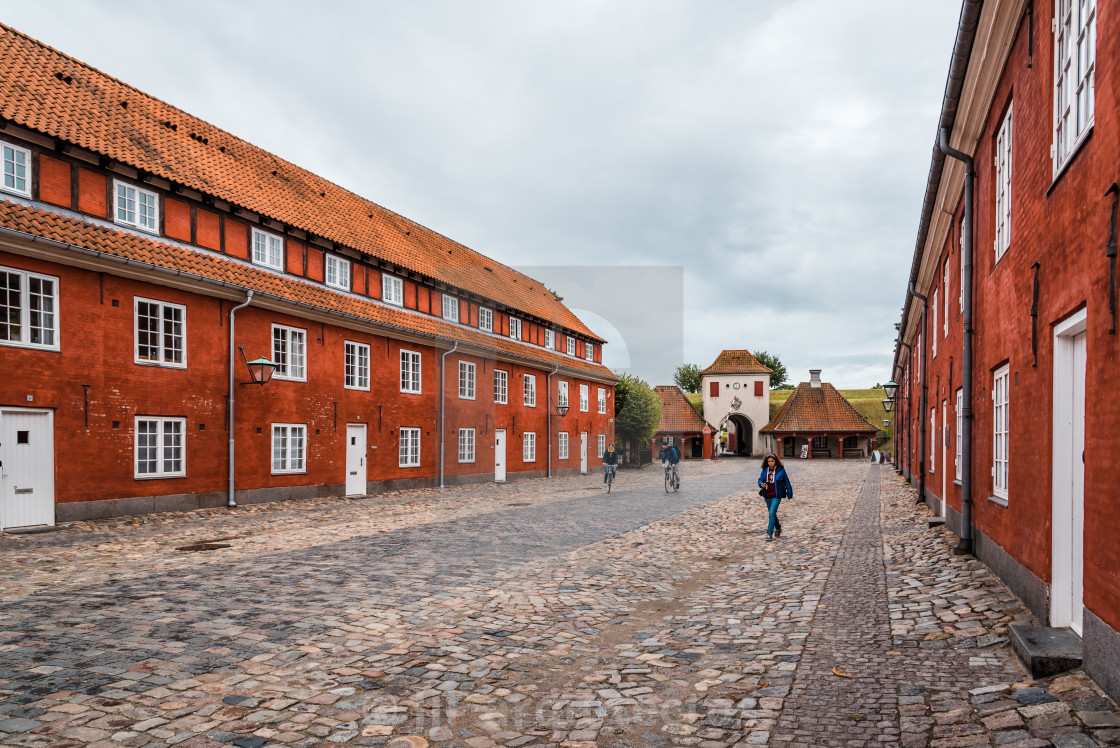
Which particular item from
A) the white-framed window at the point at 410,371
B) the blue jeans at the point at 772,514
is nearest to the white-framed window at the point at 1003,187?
the blue jeans at the point at 772,514

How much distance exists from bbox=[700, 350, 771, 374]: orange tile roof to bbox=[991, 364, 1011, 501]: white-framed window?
56832 millimetres

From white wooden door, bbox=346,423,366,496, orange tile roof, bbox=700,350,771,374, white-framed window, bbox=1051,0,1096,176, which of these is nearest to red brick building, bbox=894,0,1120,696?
white-framed window, bbox=1051,0,1096,176

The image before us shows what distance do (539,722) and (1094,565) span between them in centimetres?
346

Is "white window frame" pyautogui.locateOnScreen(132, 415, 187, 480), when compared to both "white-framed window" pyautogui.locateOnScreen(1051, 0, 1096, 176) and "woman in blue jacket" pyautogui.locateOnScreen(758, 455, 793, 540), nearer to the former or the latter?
"woman in blue jacket" pyautogui.locateOnScreen(758, 455, 793, 540)

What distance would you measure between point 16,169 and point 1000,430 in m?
16.6

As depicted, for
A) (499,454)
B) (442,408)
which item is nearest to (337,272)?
(442,408)

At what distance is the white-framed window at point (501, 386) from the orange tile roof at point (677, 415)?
92.7ft

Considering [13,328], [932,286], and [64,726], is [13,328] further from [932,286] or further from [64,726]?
[932,286]

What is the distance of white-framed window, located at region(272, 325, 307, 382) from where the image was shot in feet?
61.6

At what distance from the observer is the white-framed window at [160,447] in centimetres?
1513

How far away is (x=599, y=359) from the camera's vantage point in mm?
43281

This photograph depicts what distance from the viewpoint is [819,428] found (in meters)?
57.6

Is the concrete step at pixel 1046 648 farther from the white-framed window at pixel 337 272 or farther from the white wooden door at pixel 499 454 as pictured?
the white wooden door at pixel 499 454

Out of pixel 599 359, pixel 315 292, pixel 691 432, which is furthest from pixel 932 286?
pixel 691 432
